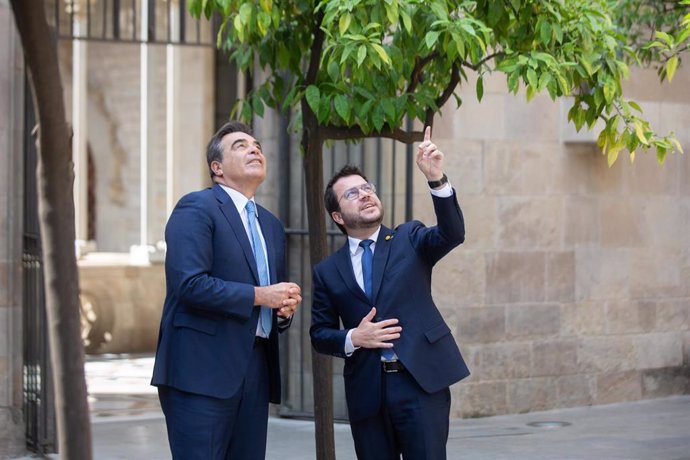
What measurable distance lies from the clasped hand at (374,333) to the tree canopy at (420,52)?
3.69ft

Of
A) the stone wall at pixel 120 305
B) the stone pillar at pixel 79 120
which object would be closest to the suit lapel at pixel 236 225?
the stone wall at pixel 120 305

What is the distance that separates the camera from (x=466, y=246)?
10414 millimetres

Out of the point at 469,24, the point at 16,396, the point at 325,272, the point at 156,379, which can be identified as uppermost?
the point at 469,24

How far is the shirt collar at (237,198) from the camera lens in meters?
5.41

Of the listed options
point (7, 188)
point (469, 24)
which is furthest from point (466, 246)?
point (469, 24)

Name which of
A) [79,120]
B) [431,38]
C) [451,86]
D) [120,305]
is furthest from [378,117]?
[79,120]

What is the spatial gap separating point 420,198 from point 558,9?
3.87m

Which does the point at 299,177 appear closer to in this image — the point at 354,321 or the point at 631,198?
the point at 631,198

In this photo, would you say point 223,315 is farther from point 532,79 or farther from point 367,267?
point 532,79

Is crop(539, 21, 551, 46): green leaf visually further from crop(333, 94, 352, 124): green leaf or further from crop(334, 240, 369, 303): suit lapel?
crop(334, 240, 369, 303): suit lapel

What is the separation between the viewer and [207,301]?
5098 millimetres

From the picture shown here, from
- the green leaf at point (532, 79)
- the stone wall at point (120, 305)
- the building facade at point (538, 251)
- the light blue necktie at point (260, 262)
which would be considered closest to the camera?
the light blue necktie at point (260, 262)

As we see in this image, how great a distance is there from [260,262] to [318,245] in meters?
1.09

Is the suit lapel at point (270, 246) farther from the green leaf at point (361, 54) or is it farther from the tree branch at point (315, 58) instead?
the tree branch at point (315, 58)
